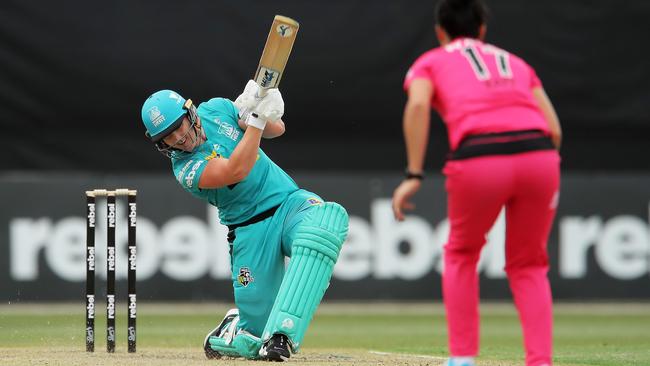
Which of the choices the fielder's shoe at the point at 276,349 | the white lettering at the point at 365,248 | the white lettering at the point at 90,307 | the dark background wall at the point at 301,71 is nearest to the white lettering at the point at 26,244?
the white lettering at the point at 365,248

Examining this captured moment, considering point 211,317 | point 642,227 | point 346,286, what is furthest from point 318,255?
point 642,227

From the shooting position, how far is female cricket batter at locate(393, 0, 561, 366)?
4.41 meters

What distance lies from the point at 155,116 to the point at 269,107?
1.79 ft

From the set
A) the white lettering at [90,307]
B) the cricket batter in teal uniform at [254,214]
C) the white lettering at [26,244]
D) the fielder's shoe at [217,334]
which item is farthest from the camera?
the white lettering at [26,244]

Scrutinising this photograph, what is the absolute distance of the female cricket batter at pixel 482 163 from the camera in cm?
441

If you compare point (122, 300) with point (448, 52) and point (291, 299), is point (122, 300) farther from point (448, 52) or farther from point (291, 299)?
point (448, 52)

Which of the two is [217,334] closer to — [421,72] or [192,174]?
[192,174]

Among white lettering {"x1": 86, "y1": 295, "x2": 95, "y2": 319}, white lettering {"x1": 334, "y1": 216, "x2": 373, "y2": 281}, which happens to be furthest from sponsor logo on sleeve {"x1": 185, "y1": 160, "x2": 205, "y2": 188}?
white lettering {"x1": 334, "y1": 216, "x2": 373, "y2": 281}

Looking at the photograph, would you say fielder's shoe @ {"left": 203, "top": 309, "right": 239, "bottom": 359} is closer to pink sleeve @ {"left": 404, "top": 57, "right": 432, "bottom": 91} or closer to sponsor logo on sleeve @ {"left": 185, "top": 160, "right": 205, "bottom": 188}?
sponsor logo on sleeve @ {"left": 185, "top": 160, "right": 205, "bottom": 188}

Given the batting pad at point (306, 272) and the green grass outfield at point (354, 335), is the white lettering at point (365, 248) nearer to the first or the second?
the green grass outfield at point (354, 335)

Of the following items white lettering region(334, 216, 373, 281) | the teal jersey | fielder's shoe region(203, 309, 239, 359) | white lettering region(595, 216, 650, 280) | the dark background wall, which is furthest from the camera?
the dark background wall

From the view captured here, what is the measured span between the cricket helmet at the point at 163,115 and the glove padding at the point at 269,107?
35 cm

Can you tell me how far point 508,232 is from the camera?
181 inches

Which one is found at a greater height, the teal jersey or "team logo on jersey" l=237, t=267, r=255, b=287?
the teal jersey
